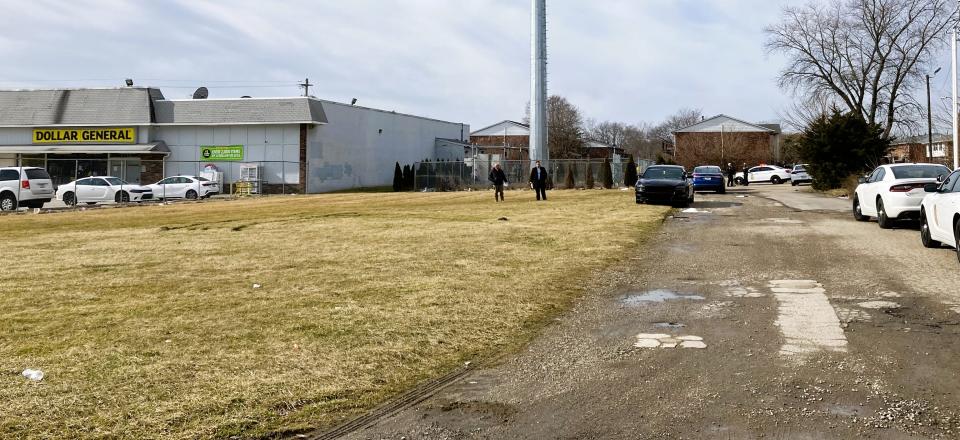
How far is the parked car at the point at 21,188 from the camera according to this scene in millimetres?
29703

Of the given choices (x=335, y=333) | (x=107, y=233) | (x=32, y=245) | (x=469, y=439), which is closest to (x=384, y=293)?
(x=335, y=333)

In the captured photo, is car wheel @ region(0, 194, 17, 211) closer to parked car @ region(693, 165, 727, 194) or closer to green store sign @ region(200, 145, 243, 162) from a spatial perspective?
green store sign @ region(200, 145, 243, 162)

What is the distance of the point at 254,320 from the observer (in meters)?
7.53

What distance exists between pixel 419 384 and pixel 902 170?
14.6 m

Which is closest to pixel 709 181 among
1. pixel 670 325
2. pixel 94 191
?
pixel 94 191

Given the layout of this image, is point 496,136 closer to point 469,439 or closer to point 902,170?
point 902,170

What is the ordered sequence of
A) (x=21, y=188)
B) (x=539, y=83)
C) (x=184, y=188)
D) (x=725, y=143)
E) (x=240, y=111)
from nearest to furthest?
(x=21, y=188) → (x=184, y=188) → (x=539, y=83) → (x=240, y=111) → (x=725, y=143)

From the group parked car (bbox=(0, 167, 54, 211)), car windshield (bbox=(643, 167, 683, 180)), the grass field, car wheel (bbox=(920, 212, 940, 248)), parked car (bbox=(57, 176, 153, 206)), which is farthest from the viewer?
parked car (bbox=(57, 176, 153, 206))

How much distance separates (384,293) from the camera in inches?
356

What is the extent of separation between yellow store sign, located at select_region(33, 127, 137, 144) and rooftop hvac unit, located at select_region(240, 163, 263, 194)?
745cm

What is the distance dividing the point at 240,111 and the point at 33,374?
44459 mm

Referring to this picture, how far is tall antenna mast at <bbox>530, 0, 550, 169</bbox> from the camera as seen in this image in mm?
43750

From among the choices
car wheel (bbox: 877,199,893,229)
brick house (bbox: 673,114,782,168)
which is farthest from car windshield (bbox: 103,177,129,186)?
brick house (bbox: 673,114,782,168)

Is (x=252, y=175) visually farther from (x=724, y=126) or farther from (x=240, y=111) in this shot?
(x=724, y=126)
